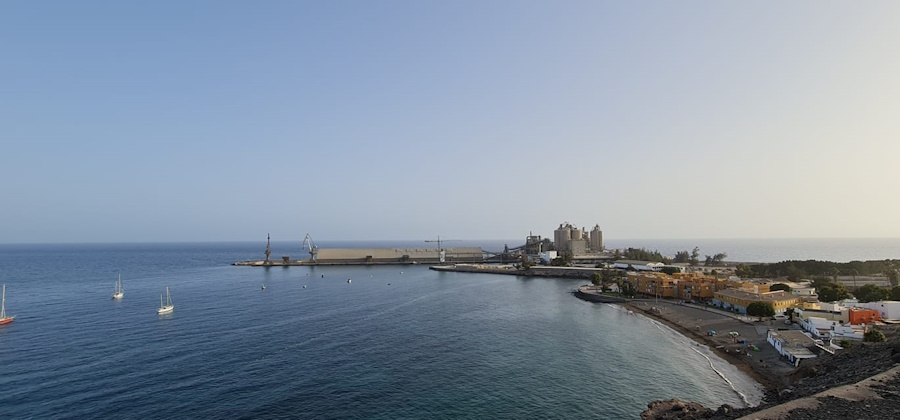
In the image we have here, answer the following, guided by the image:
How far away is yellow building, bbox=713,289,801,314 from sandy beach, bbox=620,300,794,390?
7.94ft

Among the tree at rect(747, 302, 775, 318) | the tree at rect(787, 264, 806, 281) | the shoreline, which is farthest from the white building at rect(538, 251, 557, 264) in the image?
the tree at rect(747, 302, 775, 318)

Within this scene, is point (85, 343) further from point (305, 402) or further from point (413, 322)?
point (413, 322)

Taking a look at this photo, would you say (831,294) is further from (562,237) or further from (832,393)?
(562,237)

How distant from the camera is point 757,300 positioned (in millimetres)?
57062

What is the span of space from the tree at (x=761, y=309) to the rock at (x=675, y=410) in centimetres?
3331

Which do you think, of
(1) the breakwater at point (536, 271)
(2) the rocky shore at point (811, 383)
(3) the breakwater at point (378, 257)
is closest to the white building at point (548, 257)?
(1) the breakwater at point (536, 271)

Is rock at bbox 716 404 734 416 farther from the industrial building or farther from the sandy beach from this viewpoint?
the industrial building

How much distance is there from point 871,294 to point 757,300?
679 inches

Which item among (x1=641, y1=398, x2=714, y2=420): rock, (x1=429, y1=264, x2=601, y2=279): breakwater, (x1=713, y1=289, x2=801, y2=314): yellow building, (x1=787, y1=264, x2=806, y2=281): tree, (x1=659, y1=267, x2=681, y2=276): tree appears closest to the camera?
(x1=641, y1=398, x2=714, y2=420): rock

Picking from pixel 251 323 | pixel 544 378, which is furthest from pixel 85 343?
pixel 544 378

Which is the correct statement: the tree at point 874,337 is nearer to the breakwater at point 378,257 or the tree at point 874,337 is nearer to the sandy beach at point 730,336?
the sandy beach at point 730,336

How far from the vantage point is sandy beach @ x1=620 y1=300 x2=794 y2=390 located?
36406 millimetres

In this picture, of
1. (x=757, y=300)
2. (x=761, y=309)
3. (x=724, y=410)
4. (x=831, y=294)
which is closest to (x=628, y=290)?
(x=757, y=300)

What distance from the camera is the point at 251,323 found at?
53.8 meters
